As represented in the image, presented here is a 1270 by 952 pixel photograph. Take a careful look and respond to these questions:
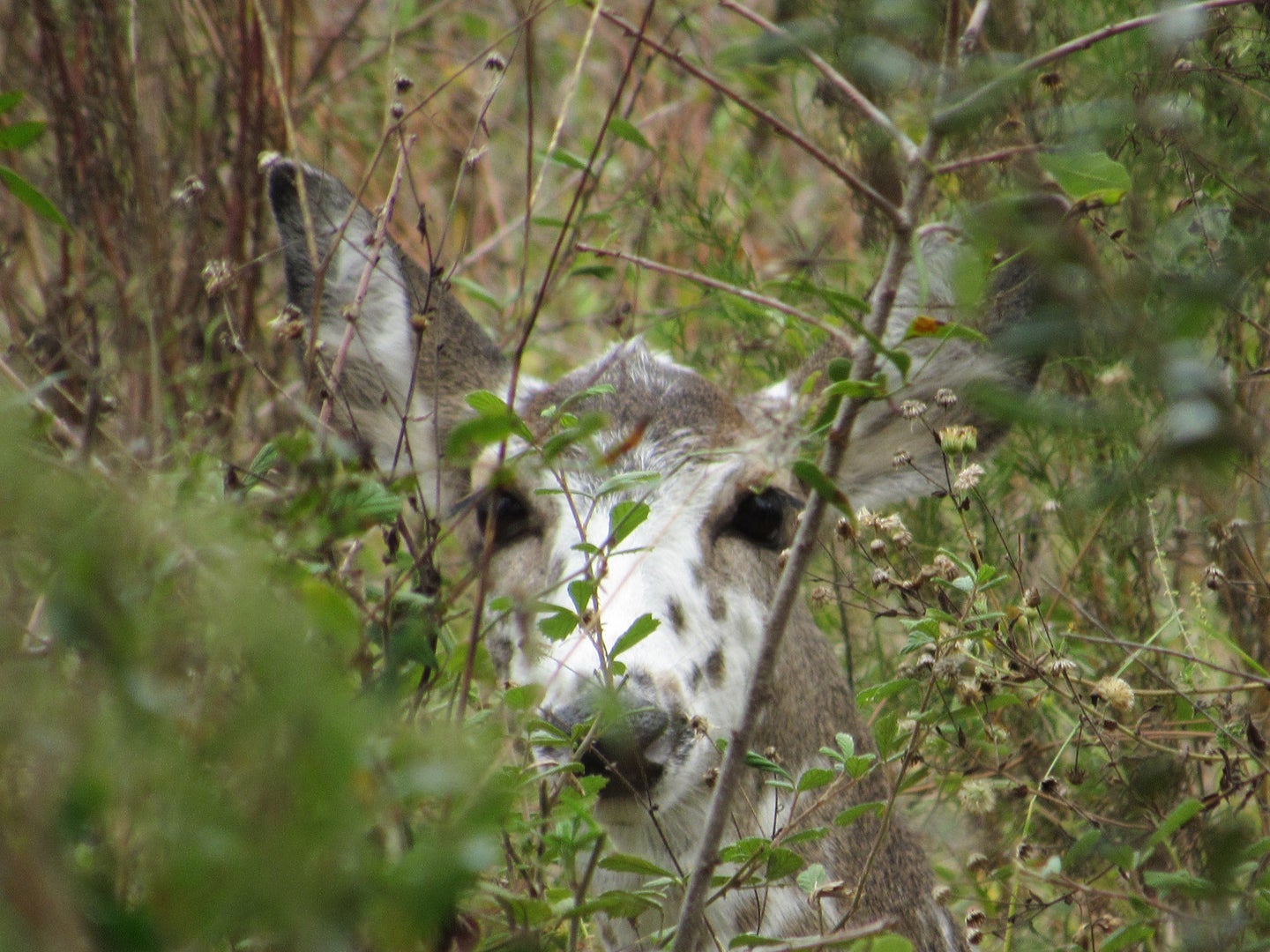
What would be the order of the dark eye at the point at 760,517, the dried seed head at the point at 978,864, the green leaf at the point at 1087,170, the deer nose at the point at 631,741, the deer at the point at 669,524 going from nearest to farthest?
the green leaf at the point at 1087,170, the deer nose at the point at 631,741, the deer at the point at 669,524, the dried seed head at the point at 978,864, the dark eye at the point at 760,517

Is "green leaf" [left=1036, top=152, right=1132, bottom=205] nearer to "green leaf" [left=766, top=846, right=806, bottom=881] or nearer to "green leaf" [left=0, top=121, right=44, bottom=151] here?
"green leaf" [left=766, top=846, right=806, bottom=881]

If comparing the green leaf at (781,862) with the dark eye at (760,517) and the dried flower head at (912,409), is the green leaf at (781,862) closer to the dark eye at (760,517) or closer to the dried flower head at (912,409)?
the dried flower head at (912,409)

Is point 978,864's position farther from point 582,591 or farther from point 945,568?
point 582,591

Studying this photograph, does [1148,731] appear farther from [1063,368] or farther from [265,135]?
[265,135]

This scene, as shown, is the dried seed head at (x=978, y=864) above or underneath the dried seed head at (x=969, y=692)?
underneath

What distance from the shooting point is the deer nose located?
288 centimetres

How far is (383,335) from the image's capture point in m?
4.23

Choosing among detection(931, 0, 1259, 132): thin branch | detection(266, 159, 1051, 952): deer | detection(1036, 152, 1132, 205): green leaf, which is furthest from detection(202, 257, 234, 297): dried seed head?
detection(1036, 152, 1132, 205): green leaf

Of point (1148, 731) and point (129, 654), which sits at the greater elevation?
point (129, 654)

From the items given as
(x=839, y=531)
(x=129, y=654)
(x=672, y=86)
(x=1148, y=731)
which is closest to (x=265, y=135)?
(x=672, y=86)

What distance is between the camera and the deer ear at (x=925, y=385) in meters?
3.56

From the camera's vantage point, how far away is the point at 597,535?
3.46 meters

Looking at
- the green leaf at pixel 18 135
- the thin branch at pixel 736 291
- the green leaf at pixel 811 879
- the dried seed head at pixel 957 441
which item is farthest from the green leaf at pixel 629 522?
the green leaf at pixel 18 135

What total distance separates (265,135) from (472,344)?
2055 millimetres
